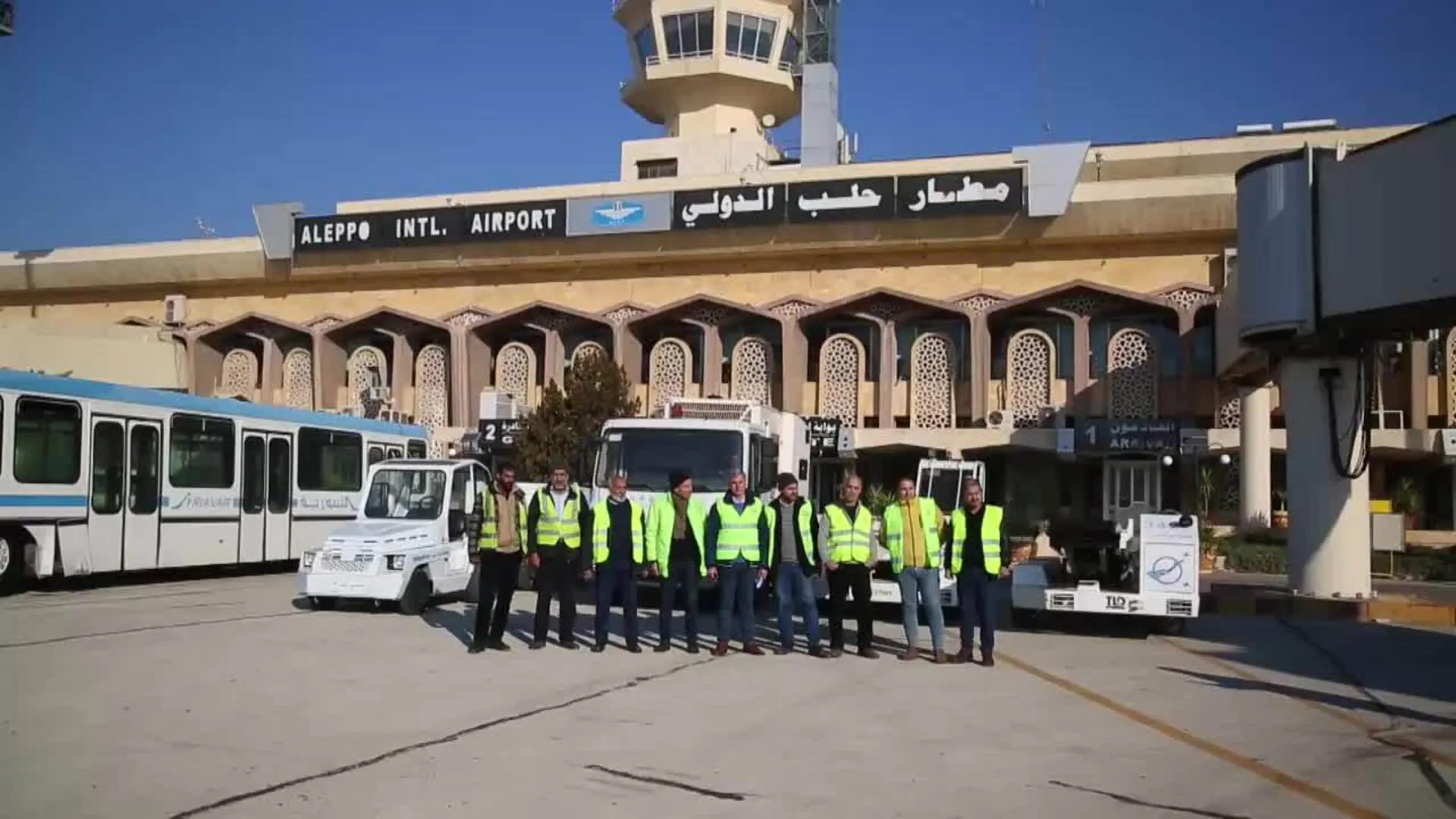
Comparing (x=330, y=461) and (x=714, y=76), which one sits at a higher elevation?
(x=714, y=76)

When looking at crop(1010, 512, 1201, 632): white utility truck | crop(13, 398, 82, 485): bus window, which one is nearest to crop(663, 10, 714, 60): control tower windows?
crop(13, 398, 82, 485): bus window

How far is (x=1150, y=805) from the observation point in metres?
7.05

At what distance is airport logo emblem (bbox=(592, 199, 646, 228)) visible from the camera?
39.7m

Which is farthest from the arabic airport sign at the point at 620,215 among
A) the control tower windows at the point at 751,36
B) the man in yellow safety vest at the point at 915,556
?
the man in yellow safety vest at the point at 915,556

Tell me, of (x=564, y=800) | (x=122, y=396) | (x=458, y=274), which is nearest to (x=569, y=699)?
(x=564, y=800)

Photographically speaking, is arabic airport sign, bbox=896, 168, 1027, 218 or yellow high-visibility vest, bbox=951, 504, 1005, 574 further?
arabic airport sign, bbox=896, 168, 1027, 218

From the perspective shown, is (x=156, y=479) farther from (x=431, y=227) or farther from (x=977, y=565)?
(x=431, y=227)

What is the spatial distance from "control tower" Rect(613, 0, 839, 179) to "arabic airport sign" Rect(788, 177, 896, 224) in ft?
31.4

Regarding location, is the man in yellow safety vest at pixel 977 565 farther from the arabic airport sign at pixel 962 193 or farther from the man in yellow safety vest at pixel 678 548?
the arabic airport sign at pixel 962 193

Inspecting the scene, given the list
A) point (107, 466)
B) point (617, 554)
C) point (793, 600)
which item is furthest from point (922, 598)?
point (107, 466)

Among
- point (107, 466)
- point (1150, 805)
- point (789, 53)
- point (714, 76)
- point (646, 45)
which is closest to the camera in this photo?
point (1150, 805)

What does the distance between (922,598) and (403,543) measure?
6.72 metres

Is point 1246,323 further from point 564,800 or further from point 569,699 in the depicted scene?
point 564,800

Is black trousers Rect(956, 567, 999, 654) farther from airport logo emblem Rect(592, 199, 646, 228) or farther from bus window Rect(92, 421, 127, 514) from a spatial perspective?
airport logo emblem Rect(592, 199, 646, 228)
